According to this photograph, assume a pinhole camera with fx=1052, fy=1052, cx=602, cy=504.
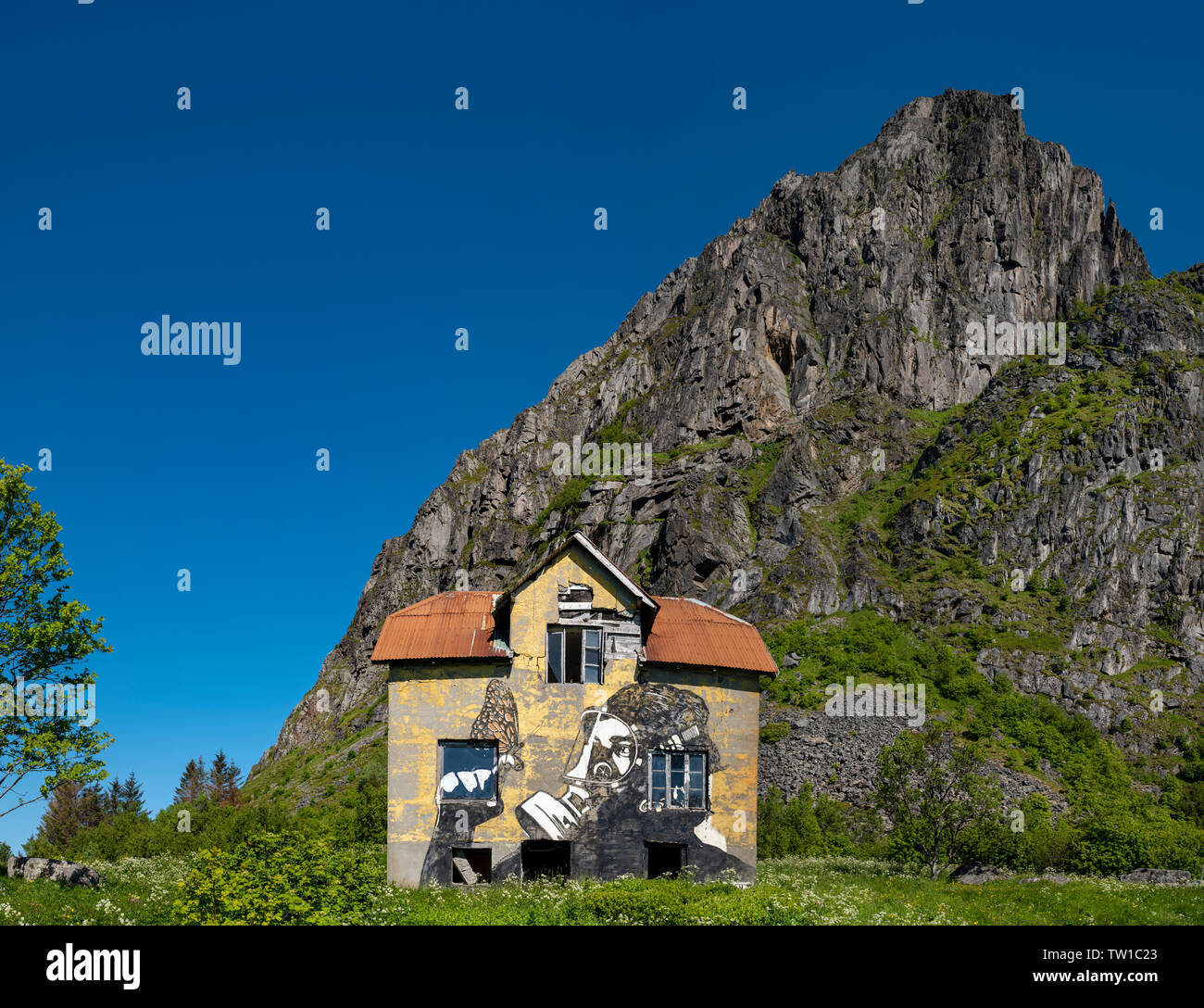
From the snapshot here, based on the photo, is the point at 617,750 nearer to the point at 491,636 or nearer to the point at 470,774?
the point at 470,774

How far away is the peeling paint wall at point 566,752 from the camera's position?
3400 centimetres

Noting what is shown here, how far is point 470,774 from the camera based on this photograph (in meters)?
34.2

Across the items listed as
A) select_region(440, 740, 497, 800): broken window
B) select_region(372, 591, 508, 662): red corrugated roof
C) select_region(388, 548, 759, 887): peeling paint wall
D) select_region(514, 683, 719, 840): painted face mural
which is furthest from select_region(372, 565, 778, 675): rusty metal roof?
select_region(440, 740, 497, 800): broken window

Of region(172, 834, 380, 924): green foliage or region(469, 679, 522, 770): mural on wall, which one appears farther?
region(469, 679, 522, 770): mural on wall

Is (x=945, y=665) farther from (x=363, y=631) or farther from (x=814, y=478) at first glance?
(x=363, y=631)

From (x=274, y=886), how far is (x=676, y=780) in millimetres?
17078

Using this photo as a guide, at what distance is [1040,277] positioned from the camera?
17300cm

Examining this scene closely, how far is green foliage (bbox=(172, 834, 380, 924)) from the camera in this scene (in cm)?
1989

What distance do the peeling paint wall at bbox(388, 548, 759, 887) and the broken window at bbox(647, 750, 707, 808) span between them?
0.40 ft

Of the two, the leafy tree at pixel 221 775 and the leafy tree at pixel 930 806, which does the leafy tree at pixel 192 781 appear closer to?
the leafy tree at pixel 221 775

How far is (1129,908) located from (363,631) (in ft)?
559

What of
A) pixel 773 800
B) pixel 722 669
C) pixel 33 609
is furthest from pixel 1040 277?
pixel 33 609

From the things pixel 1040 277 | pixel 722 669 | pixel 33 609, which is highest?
pixel 1040 277

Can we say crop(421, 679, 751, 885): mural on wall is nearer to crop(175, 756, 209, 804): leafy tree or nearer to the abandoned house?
the abandoned house
